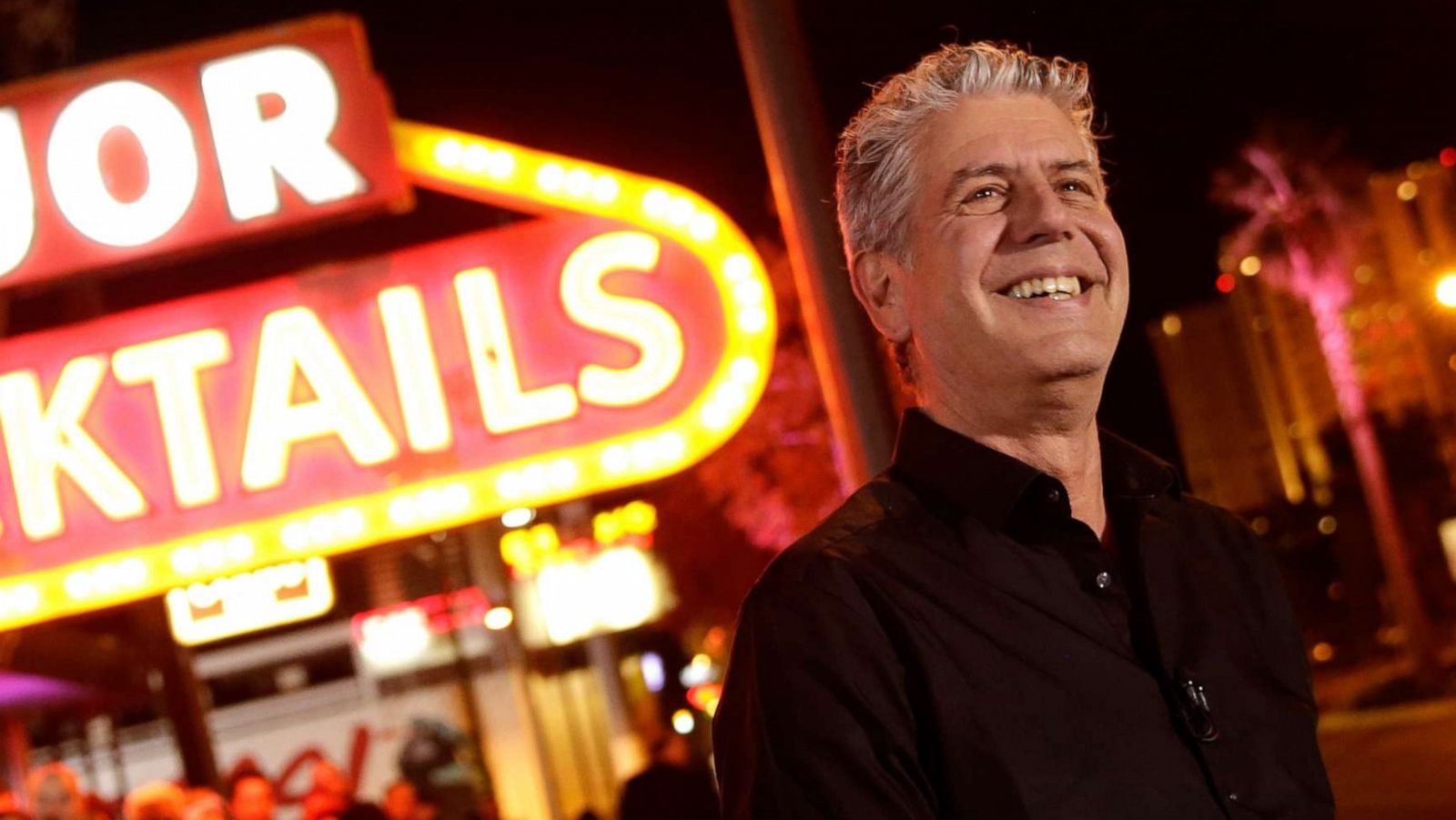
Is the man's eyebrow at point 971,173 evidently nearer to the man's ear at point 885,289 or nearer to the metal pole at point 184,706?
the man's ear at point 885,289

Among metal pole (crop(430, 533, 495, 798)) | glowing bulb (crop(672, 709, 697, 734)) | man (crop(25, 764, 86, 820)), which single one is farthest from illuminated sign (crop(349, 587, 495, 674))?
man (crop(25, 764, 86, 820))

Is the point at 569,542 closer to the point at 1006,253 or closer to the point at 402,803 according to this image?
the point at 402,803

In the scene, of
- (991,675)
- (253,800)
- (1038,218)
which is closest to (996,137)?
(1038,218)

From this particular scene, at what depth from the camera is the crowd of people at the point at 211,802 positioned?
7098 mm

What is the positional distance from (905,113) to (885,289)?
0.24 metres

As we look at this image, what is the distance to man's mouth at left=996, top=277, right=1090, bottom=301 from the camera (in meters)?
1.94

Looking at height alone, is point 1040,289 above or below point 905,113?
below

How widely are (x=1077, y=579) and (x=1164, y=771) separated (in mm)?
240

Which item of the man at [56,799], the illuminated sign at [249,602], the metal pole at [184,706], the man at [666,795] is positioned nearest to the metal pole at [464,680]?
the illuminated sign at [249,602]

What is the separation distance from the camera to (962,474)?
74.9 inches

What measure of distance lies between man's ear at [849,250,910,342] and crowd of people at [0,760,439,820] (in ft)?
17.2

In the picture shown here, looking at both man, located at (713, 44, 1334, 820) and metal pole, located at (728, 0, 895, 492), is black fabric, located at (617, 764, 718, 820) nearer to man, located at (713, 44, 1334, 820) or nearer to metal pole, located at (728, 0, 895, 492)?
metal pole, located at (728, 0, 895, 492)

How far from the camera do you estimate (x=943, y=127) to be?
2033mm

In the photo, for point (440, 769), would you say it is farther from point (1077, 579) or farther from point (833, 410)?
point (1077, 579)
